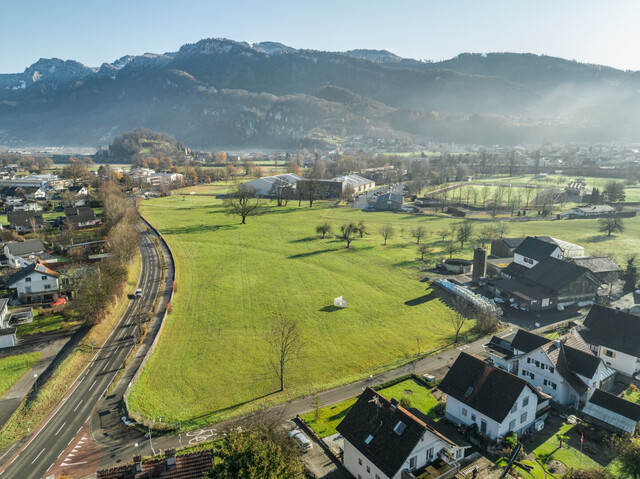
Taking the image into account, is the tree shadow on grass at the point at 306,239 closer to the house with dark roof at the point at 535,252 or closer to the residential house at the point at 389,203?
the house with dark roof at the point at 535,252

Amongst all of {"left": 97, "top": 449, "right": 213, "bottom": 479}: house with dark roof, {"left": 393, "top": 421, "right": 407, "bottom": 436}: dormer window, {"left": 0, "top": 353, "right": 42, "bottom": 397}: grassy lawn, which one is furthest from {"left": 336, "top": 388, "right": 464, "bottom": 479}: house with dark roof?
{"left": 0, "top": 353, "right": 42, "bottom": 397}: grassy lawn

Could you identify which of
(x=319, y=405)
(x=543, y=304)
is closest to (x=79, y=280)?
(x=319, y=405)

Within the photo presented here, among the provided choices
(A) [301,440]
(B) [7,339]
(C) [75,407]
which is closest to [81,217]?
(B) [7,339]

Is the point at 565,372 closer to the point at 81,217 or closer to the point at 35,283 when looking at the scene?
the point at 35,283

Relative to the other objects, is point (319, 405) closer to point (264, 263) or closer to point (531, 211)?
point (264, 263)

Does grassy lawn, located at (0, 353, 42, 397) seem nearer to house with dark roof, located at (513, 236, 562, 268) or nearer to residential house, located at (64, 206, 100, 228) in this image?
residential house, located at (64, 206, 100, 228)

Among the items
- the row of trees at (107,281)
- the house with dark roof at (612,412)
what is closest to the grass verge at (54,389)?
the row of trees at (107,281)
